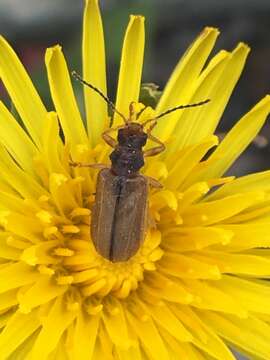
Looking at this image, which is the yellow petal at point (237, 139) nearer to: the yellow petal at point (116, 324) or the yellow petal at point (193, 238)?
the yellow petal at point (193, 238)

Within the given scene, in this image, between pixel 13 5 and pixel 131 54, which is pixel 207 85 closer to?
pixel 131 54

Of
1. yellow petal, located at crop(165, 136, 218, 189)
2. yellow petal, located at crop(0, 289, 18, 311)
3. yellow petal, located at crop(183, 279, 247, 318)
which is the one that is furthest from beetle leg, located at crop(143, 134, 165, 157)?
yellow petal, located at crop(0, 289, 18, 311)

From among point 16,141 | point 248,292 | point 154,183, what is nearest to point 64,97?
point 16,141

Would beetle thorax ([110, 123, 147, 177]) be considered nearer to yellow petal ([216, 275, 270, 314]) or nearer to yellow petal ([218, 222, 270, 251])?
yellow petal ([218, 222, 270, 251])

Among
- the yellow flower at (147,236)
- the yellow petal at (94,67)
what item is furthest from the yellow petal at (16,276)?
the yellow petal at (94,67)

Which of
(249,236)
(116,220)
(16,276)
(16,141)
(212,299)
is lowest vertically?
(212,299)

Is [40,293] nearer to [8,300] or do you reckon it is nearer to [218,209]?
[8,300]
